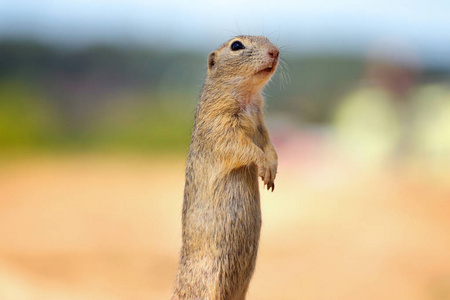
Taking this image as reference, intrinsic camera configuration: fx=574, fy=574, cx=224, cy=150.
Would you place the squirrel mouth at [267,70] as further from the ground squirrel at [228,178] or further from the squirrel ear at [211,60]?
the squirrel ear at [211,60]

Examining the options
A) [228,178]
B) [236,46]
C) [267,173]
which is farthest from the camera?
[236,46]

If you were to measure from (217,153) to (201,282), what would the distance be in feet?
2.74

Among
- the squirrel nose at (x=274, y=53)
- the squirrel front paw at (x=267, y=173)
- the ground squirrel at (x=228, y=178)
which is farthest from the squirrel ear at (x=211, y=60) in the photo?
the squirrel front paw at (x=267, y=173)

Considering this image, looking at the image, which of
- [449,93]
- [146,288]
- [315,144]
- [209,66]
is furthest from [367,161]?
[209,66]

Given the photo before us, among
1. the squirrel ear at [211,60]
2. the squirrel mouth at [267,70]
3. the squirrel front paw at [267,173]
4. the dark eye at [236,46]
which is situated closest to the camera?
the squirrel front paw at [267,173]

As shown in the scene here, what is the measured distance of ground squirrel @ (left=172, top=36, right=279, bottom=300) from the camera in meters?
3.65

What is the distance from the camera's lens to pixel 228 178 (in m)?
3.72

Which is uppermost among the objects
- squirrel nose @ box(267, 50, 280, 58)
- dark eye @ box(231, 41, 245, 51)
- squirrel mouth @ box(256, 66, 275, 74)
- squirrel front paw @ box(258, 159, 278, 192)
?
dark eye @ box(231, 41, 245, 51)

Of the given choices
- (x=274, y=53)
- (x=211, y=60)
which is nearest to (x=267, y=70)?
(x=274, y=53)

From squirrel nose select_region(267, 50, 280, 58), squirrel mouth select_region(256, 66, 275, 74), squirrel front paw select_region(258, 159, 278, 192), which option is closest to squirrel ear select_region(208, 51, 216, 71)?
squirrel mouth select_region(256, 66, 275, 74)

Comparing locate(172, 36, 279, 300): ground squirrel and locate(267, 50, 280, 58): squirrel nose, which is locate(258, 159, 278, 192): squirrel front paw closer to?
locate(172, 36, 279, 300): ground squirrel

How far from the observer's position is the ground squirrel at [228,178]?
12.0ft

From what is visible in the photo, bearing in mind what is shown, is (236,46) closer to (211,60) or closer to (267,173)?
(211,60)

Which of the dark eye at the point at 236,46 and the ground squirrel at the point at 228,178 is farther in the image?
the dark eye at the point at 236,46
